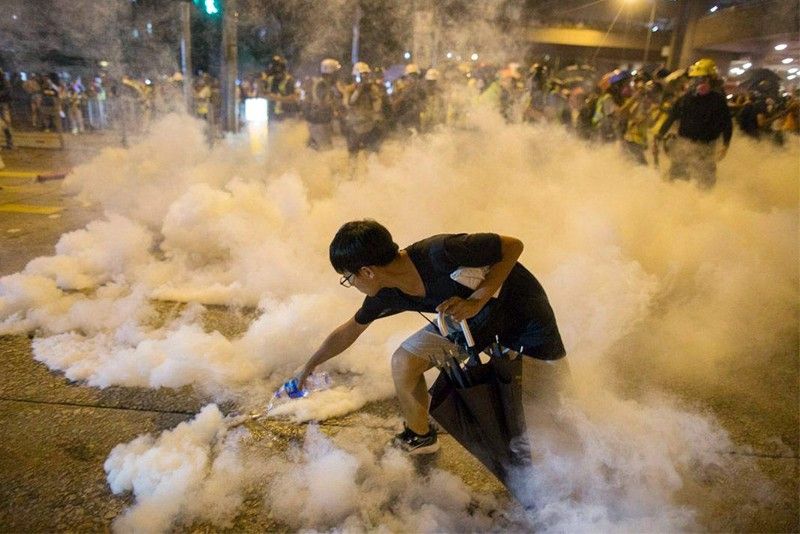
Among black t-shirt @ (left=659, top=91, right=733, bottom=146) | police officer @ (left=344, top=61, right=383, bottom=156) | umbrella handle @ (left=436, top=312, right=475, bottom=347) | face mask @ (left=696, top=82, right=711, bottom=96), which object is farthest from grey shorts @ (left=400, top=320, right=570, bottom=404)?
police officer @ (left=344, top=61, right=383, bottom=156)

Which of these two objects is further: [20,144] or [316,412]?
[20,144]

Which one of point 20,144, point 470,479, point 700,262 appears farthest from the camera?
point 20,144

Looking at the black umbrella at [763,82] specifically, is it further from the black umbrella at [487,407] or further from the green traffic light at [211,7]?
the black umbrella at [487,407]

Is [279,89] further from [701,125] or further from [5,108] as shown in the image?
[701,125]

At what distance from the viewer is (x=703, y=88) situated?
19.2 feet

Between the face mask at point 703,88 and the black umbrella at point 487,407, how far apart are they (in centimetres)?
510

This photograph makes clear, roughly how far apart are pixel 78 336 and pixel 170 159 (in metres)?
4.09

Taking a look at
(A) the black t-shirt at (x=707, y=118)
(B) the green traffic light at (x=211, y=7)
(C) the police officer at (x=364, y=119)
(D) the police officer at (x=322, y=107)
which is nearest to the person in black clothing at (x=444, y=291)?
(A) the black t-shirt at (x=707, y=118)

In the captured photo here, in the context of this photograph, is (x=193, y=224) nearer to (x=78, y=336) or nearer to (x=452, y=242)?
(x=78, y=336)

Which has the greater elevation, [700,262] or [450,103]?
[450,103]

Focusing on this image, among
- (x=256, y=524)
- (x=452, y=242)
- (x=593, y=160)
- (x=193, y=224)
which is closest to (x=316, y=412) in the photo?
(x=256, y=524)

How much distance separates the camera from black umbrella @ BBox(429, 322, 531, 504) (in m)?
1.95

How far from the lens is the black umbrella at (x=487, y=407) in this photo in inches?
76.9

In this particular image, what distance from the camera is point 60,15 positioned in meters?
10.3
